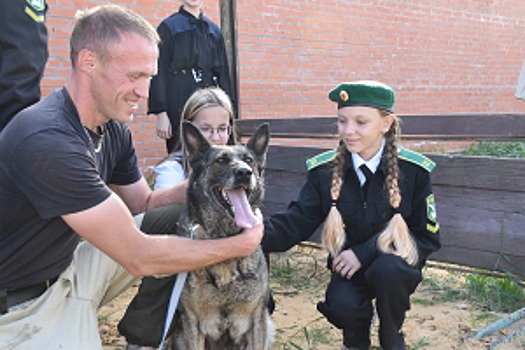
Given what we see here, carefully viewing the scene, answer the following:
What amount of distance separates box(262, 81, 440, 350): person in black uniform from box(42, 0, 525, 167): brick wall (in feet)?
12.0

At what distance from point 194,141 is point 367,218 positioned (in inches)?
38.3

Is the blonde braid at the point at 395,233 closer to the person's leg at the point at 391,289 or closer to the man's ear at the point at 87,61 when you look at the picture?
the person's leg at the point at 391,289

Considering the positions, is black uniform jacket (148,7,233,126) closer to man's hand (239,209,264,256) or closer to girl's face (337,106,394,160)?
girl's face (337,106,394,160)

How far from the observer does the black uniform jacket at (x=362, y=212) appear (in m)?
2.65

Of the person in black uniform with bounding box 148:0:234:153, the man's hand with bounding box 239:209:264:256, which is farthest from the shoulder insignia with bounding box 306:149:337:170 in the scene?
the person in black uniform with bounding box 148:0:234:153

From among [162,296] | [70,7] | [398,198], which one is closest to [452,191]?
[398,198]

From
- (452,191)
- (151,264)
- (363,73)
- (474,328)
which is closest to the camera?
(151,264)

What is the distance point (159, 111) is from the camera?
418 cm

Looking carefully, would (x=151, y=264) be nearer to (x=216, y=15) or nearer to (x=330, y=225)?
(x=330, y=225)

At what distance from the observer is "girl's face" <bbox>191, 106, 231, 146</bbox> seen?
2943 millimetres

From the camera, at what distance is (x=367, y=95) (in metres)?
2.55

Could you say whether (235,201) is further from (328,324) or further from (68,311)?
(328,324)

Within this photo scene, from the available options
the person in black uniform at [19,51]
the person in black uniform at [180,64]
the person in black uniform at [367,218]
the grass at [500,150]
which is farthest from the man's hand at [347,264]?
the grass at [500,150]

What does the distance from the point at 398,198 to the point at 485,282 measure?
1527 mm
